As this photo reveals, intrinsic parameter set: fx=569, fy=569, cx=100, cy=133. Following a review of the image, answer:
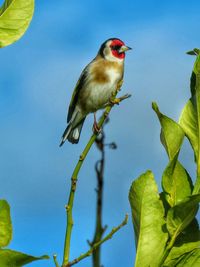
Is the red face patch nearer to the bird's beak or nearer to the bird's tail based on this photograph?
the bird's beak

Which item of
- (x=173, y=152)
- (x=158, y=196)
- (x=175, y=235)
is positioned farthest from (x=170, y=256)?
(x=173, y=152)

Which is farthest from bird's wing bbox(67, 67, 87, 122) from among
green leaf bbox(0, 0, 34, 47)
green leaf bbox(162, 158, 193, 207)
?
green leaf bbox(162, 158, 193, 207)

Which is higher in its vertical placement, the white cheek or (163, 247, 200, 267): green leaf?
the white cheek

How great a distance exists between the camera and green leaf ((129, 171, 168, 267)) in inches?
88.5

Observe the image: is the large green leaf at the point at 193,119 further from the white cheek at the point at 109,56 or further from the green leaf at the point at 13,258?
the white cheek at the point at 109,56

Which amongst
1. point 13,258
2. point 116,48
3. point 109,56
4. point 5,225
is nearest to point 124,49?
point 116,48

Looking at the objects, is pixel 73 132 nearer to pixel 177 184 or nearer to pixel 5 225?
pixel 177 184

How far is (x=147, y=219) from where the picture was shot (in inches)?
89.3

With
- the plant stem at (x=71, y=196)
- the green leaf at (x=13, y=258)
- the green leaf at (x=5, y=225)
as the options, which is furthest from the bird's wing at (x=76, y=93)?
the green leaf at (x=13, y=258)

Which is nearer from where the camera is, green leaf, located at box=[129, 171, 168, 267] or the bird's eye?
green leaf, located at box=[129, 171, 168, 267]

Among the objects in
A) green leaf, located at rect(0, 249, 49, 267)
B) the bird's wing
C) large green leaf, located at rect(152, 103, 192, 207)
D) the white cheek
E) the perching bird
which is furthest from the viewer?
the white cheek

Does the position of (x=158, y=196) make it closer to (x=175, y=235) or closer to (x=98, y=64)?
(x=175, y=235)

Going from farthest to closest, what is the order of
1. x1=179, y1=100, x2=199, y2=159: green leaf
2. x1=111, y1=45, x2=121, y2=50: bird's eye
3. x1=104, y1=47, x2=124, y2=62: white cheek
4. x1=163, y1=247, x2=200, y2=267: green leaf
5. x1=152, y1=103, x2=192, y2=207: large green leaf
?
x1=111, y1=45, x2=121, y2=50: bird's eye → x1=104, y1=47, x2=124, y2=62: white cheek → x1=179, y1=100, x2=199, y2=159: green leaf → x1=152, y1=103, x2=192, y2=207: large green leaf → x1=163, y1=247, x2=200, y2=267: green leaf

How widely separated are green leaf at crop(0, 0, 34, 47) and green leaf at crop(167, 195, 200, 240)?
3.34ft
